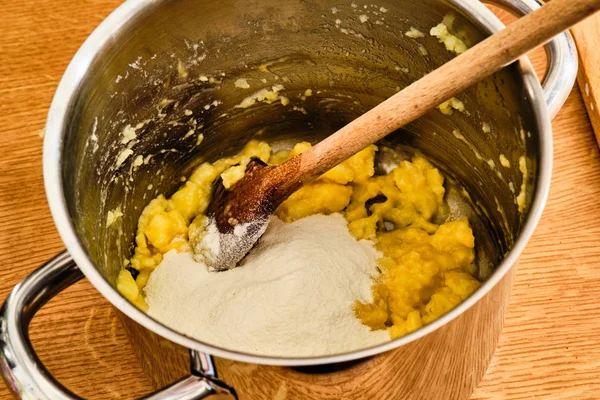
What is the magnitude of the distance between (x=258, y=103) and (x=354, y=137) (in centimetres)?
31

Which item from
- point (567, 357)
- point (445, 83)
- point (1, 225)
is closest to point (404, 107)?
point (445, 83)

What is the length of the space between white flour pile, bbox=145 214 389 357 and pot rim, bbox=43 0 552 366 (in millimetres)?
205

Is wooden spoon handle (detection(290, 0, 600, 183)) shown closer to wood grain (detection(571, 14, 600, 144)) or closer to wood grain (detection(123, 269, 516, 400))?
wood grain (detection(123, 269, 516, 400))

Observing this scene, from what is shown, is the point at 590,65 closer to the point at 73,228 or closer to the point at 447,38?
the point at 447,38

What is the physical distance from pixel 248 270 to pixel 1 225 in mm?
425

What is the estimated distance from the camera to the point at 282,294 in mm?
827

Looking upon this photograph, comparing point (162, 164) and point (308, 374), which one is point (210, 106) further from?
point (308, 374)

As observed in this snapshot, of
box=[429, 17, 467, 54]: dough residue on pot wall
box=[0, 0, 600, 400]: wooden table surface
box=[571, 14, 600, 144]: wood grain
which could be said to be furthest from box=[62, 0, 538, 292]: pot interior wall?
box=[571, 14, 600, 144]: wood grain

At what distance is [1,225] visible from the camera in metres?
1.02

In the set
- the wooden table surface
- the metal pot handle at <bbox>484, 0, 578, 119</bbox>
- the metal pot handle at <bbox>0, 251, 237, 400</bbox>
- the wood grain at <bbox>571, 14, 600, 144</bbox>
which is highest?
the metal pot handle at <bbox>484, 0, 578, 119</bbox>

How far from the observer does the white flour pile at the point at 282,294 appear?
774 millimetres

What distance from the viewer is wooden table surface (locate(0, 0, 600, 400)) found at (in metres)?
0.90

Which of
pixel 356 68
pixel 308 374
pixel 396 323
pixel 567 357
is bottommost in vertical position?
pixel 567 357

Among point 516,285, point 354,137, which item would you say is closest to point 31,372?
point 354,137
